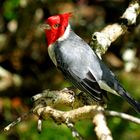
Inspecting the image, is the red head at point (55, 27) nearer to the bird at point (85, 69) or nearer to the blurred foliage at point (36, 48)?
the bird at point (85, 69)

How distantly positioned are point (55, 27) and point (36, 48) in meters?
2.02

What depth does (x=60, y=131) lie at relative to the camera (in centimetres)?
527

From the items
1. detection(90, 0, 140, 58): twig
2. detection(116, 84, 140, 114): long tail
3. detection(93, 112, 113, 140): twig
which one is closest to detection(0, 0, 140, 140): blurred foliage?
detection(90, 0, 140, 58): twig

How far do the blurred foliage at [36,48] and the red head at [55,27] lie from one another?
2.97 ft

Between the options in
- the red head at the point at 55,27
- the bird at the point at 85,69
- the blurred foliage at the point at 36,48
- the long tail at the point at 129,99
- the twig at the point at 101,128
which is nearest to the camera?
the twig at the point at 101,128

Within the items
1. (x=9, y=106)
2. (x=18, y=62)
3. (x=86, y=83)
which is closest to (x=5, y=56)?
(x=18, y=62)

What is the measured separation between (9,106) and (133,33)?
179cm

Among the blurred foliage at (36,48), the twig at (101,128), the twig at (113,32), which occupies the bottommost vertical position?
the blurred foliage at (36,48)

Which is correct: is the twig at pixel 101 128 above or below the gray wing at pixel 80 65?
above

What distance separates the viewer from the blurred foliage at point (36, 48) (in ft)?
18.6

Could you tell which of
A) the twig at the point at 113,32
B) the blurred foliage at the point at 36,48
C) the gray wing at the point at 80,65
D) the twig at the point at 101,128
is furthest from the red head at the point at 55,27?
the twig at the point at 101,128

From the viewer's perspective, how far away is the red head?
4.56 meters

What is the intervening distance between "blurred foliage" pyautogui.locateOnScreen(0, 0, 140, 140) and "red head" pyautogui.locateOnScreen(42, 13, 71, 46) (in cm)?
91

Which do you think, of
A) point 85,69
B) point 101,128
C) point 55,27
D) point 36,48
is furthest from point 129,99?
point 36,48
